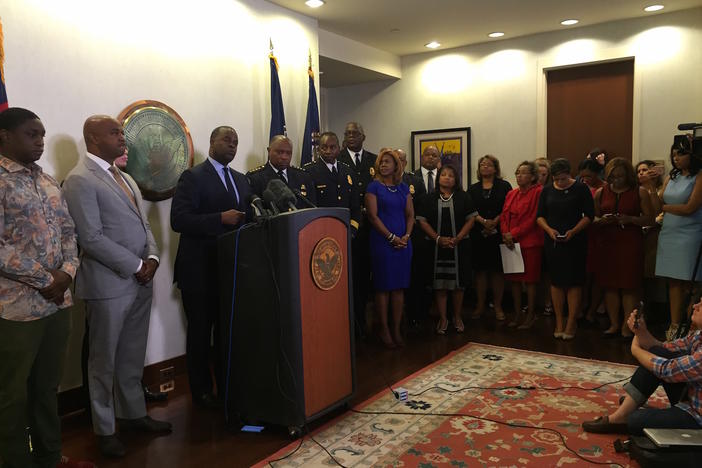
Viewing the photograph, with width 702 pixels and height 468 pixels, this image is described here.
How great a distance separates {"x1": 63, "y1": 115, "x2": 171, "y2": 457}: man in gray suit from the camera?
2650mm

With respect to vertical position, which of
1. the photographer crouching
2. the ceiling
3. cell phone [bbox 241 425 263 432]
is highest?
the ceiling

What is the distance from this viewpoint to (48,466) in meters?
2.45

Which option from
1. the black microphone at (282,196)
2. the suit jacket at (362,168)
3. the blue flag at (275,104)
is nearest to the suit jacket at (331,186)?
the suit jacket at (362,168)

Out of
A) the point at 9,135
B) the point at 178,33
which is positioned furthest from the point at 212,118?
the point at 9,135

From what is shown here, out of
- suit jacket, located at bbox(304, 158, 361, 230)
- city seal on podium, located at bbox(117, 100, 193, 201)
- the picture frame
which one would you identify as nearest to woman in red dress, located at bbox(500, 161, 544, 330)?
Result: suit jacket, located at bbox(304, 158, 361, 230)

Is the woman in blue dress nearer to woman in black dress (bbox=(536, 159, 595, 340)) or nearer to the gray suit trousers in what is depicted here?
woman in black dress (bbox=(536, 159, 595, 340))

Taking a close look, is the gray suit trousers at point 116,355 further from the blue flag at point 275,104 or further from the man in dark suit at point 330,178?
the blue flag at point 275,104

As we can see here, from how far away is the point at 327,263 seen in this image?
115 inches

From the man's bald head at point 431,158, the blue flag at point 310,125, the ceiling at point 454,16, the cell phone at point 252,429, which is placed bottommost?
the cell phone at point 252,429

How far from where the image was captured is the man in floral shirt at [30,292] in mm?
2193

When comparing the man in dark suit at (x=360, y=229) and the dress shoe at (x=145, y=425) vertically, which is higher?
the man in dark suit at (x=360, y=229)

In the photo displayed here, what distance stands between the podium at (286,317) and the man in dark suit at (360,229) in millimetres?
1830

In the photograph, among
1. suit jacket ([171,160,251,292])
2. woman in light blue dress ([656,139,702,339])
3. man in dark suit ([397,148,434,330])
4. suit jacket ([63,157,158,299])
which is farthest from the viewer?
man in dark suit ([397,148,434,330])

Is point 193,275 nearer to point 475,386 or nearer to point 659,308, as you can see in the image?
point 475,386
